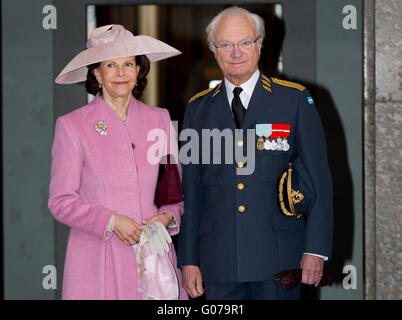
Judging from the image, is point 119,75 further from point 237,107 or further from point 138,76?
point 237,107

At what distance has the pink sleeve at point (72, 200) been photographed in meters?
2.85

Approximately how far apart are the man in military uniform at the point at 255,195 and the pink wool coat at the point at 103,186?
21 centimetres

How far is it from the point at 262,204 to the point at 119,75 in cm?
96

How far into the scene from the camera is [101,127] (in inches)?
119

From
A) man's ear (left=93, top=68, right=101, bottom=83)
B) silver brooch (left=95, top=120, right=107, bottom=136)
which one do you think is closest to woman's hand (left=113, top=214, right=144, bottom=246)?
silver brooch (left=95, top=120, right=107, bottom=136)

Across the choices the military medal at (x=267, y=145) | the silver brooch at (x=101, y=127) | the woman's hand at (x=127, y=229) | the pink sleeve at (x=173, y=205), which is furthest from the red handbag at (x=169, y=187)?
the military medal at (x=267, y=145)

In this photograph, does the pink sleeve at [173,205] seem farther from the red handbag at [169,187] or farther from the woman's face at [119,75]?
the woman's face at [119,75]

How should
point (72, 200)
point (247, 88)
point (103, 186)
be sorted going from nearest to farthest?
point (72, 200)
point (103, 186)
point (247, 88)

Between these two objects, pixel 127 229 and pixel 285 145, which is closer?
pixel 127 229

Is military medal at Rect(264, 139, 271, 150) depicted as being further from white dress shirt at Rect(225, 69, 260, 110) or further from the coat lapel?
white dress shirt at Rect(225, 69, 260, 110)

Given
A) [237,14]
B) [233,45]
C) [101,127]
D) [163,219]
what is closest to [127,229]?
[163,219]

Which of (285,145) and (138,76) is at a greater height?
(138,76)

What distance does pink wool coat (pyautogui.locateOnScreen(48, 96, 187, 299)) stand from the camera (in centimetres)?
291

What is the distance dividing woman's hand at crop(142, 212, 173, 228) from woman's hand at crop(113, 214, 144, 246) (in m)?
0.10
